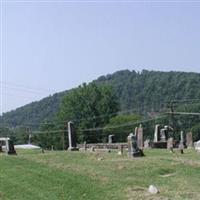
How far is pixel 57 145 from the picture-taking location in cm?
9569

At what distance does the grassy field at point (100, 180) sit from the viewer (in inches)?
585

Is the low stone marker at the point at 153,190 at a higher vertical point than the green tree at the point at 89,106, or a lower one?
lower

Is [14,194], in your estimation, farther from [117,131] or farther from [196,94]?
[196,94]

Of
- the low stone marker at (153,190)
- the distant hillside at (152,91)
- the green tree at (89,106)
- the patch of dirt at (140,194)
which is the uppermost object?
the distant hillside at (152,91)

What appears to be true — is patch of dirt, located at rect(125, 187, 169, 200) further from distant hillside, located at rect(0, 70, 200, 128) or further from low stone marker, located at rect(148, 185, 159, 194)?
distant hillside, located at rect(0, 70, 200, 128)

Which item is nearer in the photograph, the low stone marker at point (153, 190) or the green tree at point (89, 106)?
the low stone marker at point (153, 190)

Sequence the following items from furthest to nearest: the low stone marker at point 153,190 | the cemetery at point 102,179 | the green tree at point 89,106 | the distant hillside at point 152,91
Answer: the distant hillside at point 152,91
the green tree at point 89,106
the cemetery at point 102,179
the low stone marker at point 153,190

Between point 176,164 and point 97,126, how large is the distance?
82.5 meters

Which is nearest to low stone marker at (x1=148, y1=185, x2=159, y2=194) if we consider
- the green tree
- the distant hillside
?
the green tree

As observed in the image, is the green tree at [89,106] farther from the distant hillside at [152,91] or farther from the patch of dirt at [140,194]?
the patch of dirt at [140,194]

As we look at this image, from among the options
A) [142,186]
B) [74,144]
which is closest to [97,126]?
[74,144]

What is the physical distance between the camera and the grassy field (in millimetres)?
14867

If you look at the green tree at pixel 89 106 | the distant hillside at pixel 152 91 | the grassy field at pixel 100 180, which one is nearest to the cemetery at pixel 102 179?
the grassy field at pixel 100 180

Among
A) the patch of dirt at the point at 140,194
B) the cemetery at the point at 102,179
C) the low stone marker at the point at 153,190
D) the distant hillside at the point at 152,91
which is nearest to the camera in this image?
the patch of dirt at the point at 140,194
